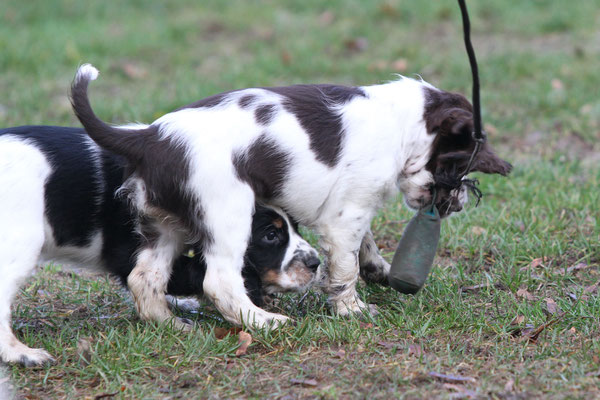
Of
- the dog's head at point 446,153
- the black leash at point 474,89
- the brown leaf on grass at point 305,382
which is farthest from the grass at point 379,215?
the black leash at point 474,89

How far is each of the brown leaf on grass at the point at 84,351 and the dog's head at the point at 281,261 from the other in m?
0.78

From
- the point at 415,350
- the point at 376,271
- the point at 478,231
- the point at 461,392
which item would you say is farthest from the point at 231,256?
the point at 478,231

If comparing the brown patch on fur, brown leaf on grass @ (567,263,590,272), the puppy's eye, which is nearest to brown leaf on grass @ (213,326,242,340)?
the brown patch on fur

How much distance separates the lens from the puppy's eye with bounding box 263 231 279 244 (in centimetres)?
381

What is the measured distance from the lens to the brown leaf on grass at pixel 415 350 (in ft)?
11.1

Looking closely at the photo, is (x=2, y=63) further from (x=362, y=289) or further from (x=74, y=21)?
(x=362, y=289)

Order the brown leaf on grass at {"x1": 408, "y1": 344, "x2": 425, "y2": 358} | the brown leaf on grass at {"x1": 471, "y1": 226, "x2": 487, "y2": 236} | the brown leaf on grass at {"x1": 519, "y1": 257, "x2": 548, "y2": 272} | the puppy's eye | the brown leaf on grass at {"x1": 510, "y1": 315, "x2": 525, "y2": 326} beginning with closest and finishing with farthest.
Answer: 1. the brown leaf on grass at {"x1": 408, "y1": 344, "x2": 425, "y2": 358}
2. the brown leaf on grass at {"x1": 510, "y1": 315, "x2": 525, "y2": 326}
3. the puppy's eye
4. the brown leaf on grass at {"x1": 519, "y1": 257, "x2": 548, "y2": 272}
5. the brown leaf on grass at {"x1": 471, "y1": 226, "x2": 487, "y2": 236}

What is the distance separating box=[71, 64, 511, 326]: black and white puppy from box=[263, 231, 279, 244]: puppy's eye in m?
0.15

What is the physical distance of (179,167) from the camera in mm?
3482

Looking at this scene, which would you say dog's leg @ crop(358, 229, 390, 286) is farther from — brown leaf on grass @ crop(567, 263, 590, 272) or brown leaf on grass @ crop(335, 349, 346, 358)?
brown leaf on grass @ crop(567, 263, 590, 272)

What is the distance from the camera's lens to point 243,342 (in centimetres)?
352

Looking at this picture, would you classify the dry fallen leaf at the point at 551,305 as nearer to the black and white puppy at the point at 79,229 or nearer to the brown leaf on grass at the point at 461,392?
the brown leaf on grass at the point at 461,392

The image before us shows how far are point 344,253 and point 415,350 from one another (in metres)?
0.59

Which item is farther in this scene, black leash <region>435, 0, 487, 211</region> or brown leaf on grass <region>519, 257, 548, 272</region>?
brown leaf on grass <region>519, 257, 548, 272</region>
